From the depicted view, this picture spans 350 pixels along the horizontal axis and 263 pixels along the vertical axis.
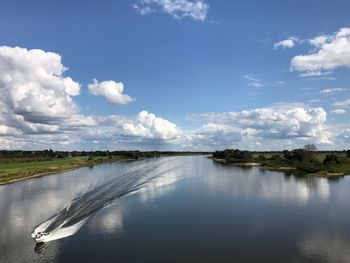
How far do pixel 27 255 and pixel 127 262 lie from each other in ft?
22.2

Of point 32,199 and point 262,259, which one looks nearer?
point 262,259

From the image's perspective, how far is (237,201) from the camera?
43281 millimetres

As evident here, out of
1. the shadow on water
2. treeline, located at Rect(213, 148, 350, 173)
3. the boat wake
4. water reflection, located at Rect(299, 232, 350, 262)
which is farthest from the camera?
treeline, located at Rect(213, 148, 350, 173)

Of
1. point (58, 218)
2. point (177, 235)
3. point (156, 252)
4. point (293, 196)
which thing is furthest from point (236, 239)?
point (293, 196)

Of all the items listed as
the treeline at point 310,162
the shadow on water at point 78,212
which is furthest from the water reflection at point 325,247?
the treeline at point 310,162

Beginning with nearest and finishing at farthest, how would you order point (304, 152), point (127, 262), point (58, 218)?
point (127, 262), point (58, 218), point (304, 152)

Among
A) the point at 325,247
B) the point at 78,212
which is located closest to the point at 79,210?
the point at 78,212

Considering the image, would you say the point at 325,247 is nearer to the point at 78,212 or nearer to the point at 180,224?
the point at 180,224

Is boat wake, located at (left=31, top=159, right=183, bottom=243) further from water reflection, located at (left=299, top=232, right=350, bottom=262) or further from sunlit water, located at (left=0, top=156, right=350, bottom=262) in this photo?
water reflection, located at (left=299, top=232, right=350, bottom=262)

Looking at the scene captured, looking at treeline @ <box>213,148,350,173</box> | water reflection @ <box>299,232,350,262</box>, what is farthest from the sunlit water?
treeline @ <box>213,148,350,173</box>

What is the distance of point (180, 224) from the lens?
31656 millimetres

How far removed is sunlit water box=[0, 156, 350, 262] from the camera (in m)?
23.6

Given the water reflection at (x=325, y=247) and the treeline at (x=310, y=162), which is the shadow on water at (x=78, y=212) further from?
the treeline at (x=310, y=162)

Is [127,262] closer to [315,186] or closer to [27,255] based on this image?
[27,255]
